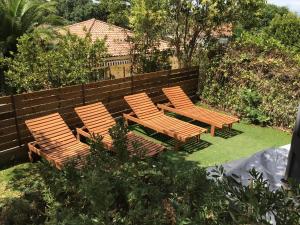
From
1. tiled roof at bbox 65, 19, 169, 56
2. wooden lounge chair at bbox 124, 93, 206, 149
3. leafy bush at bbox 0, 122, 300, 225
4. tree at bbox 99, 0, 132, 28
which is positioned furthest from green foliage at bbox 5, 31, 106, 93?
tiled roof at bbox 65, 19, 169, 56

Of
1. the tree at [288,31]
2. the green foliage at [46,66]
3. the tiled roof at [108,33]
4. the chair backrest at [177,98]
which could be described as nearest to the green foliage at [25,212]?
the green foliage at [46,66]

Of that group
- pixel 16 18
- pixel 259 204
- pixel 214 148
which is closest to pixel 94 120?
pixel 214 148

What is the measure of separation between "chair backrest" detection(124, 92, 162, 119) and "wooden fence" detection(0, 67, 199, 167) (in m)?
0.42

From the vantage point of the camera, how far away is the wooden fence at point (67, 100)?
829 cm

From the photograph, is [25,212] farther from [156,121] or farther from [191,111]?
[191,111]

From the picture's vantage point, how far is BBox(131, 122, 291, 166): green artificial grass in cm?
897

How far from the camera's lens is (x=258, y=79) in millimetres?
11859

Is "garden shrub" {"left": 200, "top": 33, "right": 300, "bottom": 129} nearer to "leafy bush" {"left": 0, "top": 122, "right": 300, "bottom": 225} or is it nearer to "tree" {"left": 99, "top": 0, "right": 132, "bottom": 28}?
"tree" {"left": 99, "top": 0, "right": 132, "bottom": 28}

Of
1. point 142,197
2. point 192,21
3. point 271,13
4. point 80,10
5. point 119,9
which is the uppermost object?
point 119,9

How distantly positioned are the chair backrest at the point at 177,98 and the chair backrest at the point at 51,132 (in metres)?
4.38

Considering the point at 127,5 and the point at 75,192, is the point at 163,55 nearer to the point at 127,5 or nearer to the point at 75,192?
the point at 127,5

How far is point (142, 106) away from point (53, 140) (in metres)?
3.51

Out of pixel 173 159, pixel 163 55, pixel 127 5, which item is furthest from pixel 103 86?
pixel 127 5

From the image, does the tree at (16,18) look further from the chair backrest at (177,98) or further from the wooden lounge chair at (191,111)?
the wooden lounge chair at (191,111)
